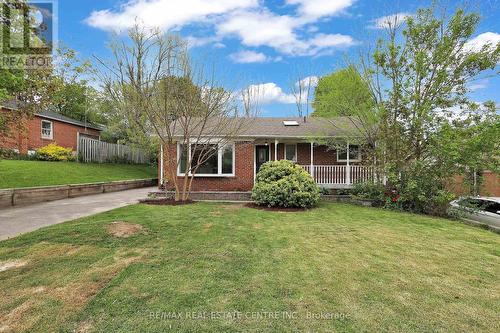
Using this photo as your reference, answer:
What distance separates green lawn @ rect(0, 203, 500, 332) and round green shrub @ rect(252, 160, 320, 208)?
343 centimetres

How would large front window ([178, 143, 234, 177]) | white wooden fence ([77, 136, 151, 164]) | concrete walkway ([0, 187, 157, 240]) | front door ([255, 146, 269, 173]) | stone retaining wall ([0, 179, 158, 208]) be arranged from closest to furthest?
concrete walkway ([0, 187, 157, 240]) < stone retaining wall ([0, 179, 158, 208]) < large front window ([178, 143, 234, 177]) < front door ([255, 146, 269, 173]) < white wooden fence ([77, 136, 151, 164])

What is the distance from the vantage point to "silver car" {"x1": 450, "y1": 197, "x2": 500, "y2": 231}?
9133 millimetres

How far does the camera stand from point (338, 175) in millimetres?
13344

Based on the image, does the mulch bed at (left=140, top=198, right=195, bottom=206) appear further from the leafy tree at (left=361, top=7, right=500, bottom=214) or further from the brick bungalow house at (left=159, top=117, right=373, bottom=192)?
the leafy tree at (left=361, top=7, right=500, bottom=214)

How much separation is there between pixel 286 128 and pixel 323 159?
8.05ft

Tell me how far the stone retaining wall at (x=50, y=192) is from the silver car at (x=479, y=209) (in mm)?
15053

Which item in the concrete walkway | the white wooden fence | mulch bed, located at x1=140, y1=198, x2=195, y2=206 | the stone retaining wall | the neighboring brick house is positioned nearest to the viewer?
the concrete walkway

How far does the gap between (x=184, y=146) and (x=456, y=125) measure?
35.1 ft

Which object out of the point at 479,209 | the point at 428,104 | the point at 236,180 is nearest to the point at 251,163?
the point at 236,180

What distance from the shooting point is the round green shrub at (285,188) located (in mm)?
10172

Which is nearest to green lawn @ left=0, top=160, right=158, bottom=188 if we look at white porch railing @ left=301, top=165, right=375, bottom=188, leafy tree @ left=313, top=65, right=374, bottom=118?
white porch railing @ left=301, top=165, right=375, bottom=188

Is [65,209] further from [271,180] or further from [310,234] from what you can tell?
[310,234]

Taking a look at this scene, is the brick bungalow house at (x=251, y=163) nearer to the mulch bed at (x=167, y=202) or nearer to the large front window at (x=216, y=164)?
the large front window at (x=216, y=164)

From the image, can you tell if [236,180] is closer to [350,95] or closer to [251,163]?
[251,163]
